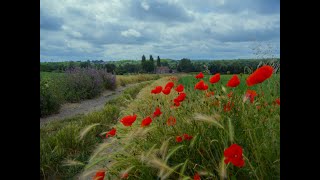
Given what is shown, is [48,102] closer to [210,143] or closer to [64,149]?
[64,149]

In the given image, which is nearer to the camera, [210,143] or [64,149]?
[210,143]

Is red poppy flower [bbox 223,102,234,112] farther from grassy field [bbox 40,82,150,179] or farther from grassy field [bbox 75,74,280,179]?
grassy field [bbox 40,82,150,179]


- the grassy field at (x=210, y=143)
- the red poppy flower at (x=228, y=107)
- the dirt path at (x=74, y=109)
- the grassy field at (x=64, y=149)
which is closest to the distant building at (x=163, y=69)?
the dirt path at (x=74, y=109)

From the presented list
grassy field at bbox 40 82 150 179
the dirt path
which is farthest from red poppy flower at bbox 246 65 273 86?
the dirt path

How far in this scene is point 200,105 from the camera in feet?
12.7

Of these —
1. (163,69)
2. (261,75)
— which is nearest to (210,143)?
(261,75)

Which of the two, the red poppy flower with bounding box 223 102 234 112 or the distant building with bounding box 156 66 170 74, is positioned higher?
the distant building with bounding box 156 66 170 74

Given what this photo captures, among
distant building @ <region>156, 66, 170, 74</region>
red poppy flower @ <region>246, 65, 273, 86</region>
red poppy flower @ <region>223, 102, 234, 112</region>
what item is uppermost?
distant building @ <region>156, 66, 170, 74</region>

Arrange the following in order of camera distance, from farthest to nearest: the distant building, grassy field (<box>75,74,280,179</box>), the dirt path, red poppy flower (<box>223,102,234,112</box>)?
the distant building, the dirt path, red poppy flower (<box>223,102,234,112</box>), grassy field (<box>75,74,280,179</box>)

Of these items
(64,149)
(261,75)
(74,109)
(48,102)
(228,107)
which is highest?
(261,75)

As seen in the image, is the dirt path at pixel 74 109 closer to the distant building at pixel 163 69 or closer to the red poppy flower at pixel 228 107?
the red poppy flower at pixel 228 107

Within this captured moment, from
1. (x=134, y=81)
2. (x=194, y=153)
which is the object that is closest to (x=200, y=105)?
(x=194, y=153)
